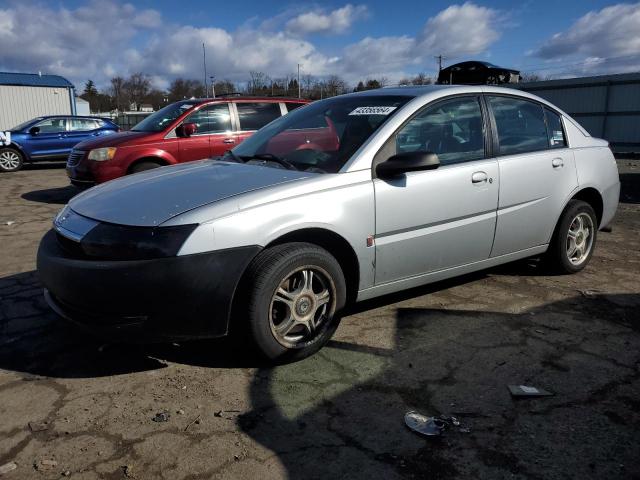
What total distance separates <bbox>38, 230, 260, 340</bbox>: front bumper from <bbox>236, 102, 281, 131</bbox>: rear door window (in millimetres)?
6003

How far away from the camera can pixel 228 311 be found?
2.79 metres

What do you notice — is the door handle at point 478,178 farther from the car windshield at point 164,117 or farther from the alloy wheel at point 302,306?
the car windshield at point 164,117

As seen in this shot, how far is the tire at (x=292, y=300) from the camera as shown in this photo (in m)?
2.84

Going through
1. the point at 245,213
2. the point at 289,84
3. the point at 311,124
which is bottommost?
the point at 245,213

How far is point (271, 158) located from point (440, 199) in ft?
3.91

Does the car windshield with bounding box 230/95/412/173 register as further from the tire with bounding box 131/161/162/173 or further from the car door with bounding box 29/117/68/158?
the car door with bounding box 29/117/68/158

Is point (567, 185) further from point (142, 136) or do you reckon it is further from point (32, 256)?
point (142, 136)

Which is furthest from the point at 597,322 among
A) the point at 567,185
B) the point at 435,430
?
the point at 435,430

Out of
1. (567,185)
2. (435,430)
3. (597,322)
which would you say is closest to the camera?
(435,430)

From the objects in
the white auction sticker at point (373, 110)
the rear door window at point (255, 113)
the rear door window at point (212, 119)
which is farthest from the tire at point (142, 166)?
the white auction sticker at point (373, 110)

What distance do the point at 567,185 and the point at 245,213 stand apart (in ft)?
9.65

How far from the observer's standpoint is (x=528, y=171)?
4.07 meters

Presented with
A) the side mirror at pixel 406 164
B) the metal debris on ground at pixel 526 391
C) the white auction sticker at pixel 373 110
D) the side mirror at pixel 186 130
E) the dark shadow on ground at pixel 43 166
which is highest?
the side mirror at pixel 186 130

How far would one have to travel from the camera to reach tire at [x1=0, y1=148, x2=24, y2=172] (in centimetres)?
1434
